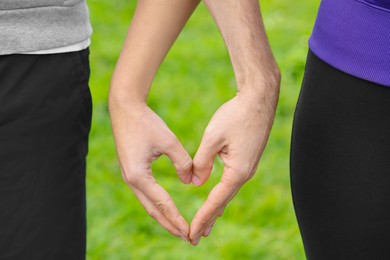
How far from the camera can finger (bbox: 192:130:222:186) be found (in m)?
1.90

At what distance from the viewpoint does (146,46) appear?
2.06m

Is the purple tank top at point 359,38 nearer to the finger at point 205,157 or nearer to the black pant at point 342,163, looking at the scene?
the black pant at point 342,163

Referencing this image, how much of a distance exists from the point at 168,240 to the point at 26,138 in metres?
2.20

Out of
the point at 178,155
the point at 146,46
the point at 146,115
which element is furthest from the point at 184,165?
the point at 146,46

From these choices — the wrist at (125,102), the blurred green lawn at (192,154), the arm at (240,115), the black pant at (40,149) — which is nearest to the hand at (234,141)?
the arm at (240,115)

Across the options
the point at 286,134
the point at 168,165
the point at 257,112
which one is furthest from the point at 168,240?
the point at 257,112

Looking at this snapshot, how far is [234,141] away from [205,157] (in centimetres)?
7

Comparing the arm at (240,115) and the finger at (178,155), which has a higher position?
the arm at (240,115)

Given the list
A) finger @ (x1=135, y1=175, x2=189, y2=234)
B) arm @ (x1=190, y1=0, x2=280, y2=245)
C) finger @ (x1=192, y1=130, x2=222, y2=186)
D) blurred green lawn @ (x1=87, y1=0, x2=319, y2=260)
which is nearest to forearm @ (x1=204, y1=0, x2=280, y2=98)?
arm @ (x1=190, y1=0, x2=280, y2=245)

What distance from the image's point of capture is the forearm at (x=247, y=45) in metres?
1.95

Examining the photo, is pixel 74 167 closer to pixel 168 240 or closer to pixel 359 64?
pixel 359 64

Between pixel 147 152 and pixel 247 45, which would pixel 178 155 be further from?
pixel 247 45

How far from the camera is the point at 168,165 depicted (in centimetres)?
479

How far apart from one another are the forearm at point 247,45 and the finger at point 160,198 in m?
0.26
